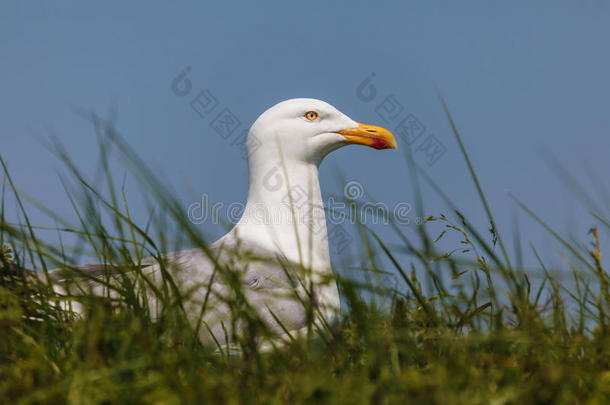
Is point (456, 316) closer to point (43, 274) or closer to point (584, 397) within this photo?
point (584, 397)

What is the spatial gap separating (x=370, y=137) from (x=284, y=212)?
128 cm

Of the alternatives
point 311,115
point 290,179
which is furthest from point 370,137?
point 290,179

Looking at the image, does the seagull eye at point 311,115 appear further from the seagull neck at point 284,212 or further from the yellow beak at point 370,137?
the seagull neck at point 284,212

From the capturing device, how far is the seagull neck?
5301mm

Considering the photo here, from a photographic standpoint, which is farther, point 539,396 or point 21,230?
point 21,230

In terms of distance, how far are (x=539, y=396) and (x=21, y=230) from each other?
8.20 feet

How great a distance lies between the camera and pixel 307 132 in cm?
598

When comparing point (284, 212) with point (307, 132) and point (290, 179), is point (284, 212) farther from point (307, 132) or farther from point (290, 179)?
point (307, 132)

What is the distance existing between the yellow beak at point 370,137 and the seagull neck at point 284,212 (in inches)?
21.9

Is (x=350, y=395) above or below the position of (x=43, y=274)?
below

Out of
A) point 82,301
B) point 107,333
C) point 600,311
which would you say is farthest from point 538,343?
point 82,301

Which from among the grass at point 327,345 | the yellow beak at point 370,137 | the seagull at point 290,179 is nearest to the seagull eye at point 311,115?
the seagull at point 290,179

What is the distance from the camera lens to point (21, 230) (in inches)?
131

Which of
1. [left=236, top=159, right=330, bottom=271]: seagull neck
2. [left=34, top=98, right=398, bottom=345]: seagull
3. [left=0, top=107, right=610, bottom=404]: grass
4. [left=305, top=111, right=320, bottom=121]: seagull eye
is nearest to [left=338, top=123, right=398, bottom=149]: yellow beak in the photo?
[left=34, top=98, right=398, bottom=345]: seagull
